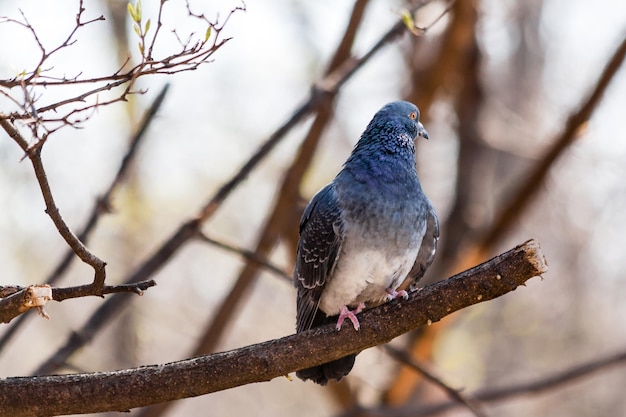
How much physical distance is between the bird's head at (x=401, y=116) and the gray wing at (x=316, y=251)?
2.05ft

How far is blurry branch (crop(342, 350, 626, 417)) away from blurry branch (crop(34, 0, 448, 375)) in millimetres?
2698

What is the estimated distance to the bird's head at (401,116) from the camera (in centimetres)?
523

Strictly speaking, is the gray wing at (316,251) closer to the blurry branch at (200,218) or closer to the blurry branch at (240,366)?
the blurry branch at (240,366)

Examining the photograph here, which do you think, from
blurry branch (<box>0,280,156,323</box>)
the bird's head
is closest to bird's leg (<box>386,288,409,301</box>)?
the bird's head

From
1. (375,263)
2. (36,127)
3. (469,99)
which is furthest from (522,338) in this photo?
(36,127)

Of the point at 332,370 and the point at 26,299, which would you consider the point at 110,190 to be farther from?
the point at 26,299

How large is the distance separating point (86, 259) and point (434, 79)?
5330mm

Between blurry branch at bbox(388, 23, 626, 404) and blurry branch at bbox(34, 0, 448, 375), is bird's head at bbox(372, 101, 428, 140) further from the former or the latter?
blurry branch at bbox(388, 23, 626, 404)

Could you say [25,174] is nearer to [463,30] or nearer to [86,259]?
[463,30]

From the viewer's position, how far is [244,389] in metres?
16.4

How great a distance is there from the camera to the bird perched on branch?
472cm

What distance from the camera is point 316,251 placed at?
4824 mm

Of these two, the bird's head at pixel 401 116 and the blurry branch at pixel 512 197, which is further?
the blurry branch at pixel 512 197

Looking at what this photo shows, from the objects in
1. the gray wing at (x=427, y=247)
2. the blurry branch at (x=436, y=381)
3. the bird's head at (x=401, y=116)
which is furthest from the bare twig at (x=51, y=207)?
the blurry branch at (x=436, y=381)
